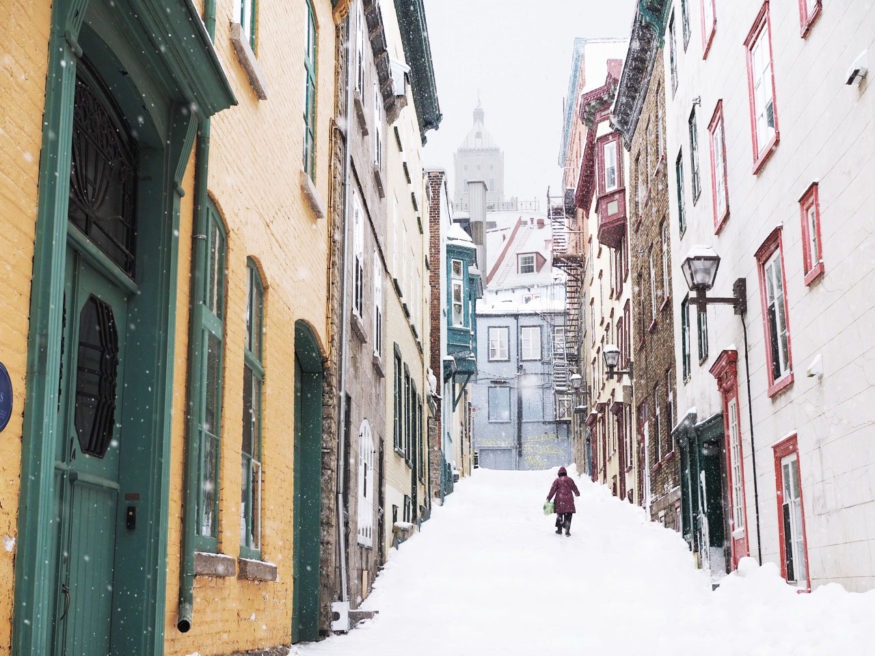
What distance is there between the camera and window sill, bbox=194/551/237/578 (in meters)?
7.19

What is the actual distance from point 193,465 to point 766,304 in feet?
28.8

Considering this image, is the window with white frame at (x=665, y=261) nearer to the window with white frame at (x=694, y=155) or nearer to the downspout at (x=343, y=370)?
the window with white frame at (x=694, y=155)

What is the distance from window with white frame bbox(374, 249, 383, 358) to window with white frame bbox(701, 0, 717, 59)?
6.01 m

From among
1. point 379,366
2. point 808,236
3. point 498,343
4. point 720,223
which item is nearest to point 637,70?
point 720,223

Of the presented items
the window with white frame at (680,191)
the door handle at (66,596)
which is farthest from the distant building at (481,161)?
the door handle at (66,596)

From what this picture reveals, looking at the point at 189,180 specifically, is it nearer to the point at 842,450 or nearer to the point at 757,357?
the point at 842,450

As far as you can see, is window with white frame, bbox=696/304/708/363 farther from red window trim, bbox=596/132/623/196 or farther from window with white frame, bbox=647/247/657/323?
red window trim, bbox=596/132/623/196

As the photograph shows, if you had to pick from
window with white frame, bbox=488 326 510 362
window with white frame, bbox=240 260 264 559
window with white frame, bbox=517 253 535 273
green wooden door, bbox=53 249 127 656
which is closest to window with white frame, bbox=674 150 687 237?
window with white frame, bbox=240 260 264 559

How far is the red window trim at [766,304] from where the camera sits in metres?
12.5

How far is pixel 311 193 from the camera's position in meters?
11.4

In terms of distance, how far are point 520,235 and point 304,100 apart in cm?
6674

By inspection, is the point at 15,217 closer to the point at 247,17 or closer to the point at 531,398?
the point at 247,17

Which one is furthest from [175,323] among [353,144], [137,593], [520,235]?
[520,235]

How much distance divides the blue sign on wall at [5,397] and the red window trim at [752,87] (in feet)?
33.7
